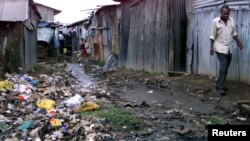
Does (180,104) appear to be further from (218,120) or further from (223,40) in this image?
(218,120)

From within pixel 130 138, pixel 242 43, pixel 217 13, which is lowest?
pixel 130 138

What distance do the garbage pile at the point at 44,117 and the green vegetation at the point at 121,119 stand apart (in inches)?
7.5

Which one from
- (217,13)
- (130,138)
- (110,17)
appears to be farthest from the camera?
(110,17)

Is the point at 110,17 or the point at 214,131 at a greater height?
the point at 110,17

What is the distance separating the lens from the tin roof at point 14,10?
1427 centimetres

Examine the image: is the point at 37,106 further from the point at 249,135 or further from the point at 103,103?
the point at 249,135

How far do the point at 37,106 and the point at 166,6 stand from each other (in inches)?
229

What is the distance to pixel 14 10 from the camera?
1464cm

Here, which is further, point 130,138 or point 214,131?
point 130,138

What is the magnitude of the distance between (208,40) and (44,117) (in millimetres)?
5039

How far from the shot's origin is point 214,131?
473cm

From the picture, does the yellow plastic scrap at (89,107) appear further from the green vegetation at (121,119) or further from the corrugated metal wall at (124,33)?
the corrugated metal wall at (124,33)

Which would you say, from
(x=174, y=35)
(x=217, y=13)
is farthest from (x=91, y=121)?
(x=174, y=35)

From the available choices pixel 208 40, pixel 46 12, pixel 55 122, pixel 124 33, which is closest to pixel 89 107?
pixel 55 122
